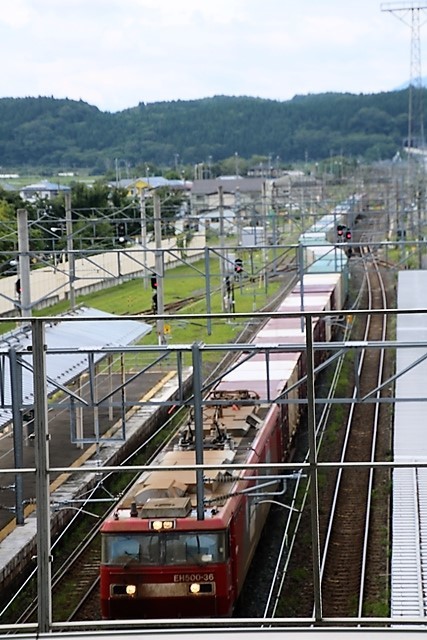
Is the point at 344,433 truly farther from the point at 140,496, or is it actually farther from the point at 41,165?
the point at 41,165

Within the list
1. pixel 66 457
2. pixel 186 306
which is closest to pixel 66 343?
pixel 66 457

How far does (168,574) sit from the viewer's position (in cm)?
762

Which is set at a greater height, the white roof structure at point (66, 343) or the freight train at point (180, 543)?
the white roof structure at point (66, 343)

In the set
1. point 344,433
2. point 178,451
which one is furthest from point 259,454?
point 344,433

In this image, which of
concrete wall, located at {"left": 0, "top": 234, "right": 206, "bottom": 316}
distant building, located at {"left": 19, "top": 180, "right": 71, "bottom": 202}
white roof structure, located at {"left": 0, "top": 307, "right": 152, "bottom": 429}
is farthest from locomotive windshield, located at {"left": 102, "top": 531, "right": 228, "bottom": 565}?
distant building, located at {"left": 19, "top": 180, "right": 71, "bottom": 202}

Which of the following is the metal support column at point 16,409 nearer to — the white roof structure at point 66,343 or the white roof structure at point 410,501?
the white roof structure at point 66,343

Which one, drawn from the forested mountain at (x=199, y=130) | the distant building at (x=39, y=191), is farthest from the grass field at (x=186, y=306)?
the forested mountain at (x=199, y=130)

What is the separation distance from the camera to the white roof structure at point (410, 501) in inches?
252

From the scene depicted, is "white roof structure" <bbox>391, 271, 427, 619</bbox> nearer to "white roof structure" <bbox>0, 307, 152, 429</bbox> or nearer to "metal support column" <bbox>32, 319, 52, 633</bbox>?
"metal support column" <bbox>32, 319, 52, 633</bbox>

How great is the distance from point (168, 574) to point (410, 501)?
7.04 ft

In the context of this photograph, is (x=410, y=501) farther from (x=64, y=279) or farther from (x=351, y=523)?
(x=64, y=279)

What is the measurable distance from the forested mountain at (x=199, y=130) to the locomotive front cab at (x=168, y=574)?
70.3 ft

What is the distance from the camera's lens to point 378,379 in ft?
62.2

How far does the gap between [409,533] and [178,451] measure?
2241mm
